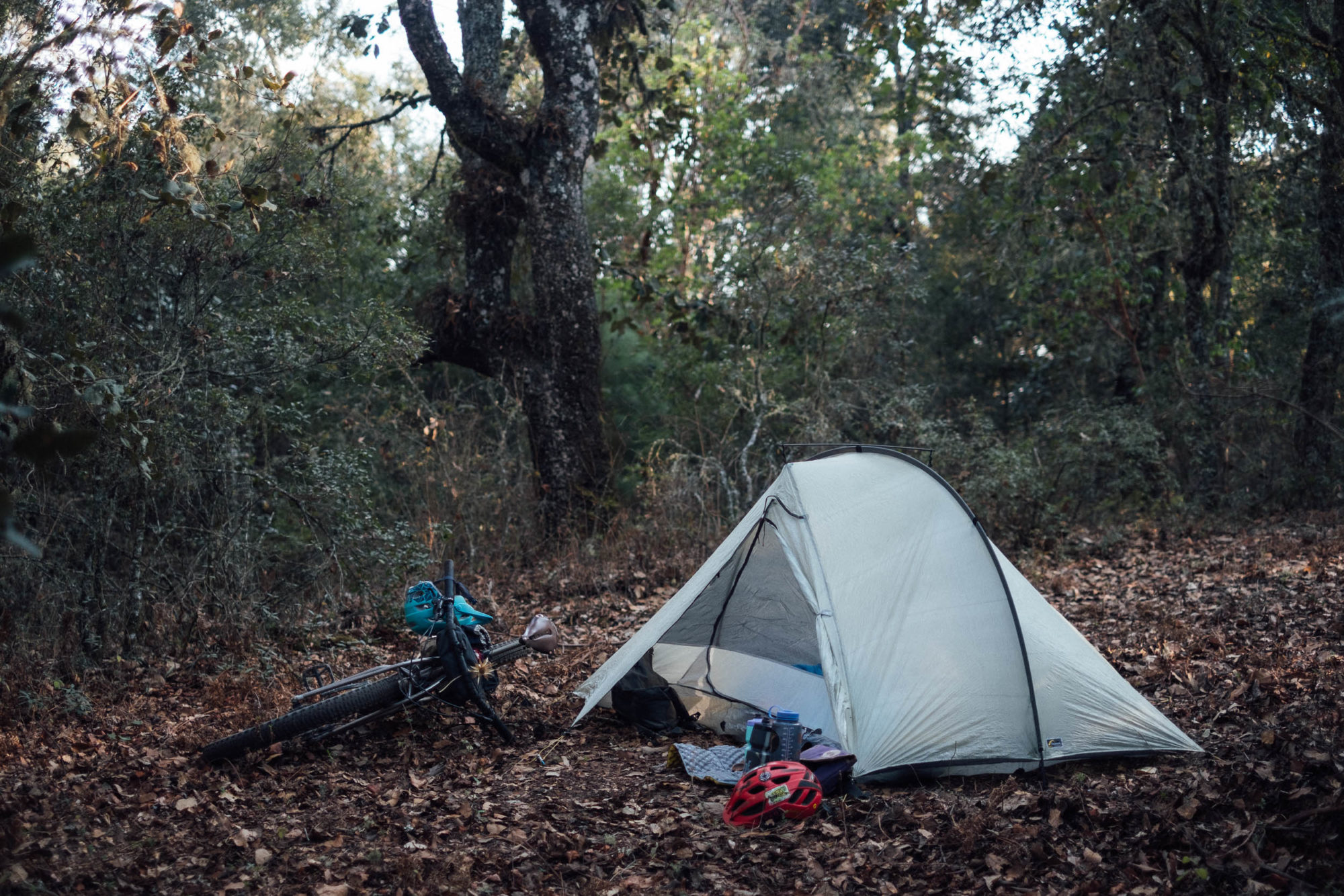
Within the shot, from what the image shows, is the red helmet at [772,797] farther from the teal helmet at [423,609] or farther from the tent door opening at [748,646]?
the teal helmet at [423,609]

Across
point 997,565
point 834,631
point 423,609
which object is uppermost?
point 423,609

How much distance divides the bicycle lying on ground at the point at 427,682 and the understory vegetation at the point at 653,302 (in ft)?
4.87

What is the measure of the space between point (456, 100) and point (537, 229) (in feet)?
4.70

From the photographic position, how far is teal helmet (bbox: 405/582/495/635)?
5.23 m

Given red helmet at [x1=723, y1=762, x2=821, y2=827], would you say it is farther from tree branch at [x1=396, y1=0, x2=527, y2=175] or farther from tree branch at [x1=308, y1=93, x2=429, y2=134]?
tree branch at [x1=308, y1=93, x2=429, y2=134]

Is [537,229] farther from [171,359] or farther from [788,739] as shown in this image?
[788,739]

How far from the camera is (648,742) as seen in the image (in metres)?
5.46

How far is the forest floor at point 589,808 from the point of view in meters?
3.53

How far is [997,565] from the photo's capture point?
16.6 feet

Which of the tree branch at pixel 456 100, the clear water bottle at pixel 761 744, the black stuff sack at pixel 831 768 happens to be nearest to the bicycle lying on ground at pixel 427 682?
the clear water bottle at pixel 761 744

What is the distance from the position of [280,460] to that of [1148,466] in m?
9.97

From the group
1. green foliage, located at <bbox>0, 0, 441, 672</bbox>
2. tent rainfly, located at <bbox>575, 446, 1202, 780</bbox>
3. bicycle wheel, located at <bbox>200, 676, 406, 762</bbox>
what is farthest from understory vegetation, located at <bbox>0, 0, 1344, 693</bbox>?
bicycle wheel, located at <bbox>200, 676, 406, 762</bbox>

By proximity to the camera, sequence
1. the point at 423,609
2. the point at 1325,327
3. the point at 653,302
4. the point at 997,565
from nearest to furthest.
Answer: the point at 997,565 → the point at 423,609 → the point at 1325,327 → the point at 653,302

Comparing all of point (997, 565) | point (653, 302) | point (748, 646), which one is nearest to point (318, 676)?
point (748, 646)
